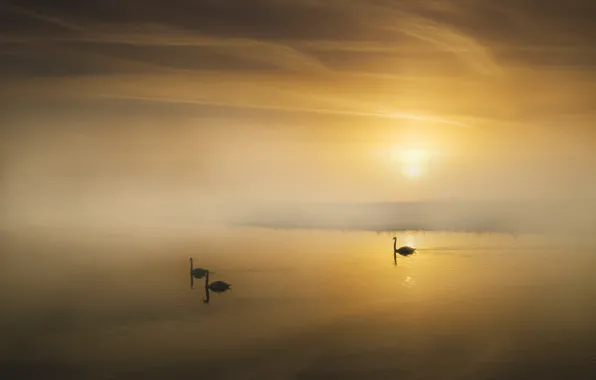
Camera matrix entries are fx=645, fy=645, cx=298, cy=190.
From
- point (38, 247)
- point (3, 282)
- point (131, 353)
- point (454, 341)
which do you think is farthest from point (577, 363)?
point (38, 247)

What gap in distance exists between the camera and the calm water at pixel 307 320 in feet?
85.1

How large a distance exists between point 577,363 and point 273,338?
43.4ft

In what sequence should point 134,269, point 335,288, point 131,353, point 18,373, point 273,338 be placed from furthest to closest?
point 134,269, point 335,288, point 273,338, point 131,353, point 18,373

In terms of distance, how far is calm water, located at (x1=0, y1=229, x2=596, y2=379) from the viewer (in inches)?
Result: 1021

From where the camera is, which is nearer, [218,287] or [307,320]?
[307,320]

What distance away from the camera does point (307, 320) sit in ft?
114

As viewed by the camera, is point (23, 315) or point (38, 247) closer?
point (23, 315)

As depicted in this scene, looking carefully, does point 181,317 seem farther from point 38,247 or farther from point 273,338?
point 38,247

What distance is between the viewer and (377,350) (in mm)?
28422

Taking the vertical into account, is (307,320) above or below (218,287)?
below

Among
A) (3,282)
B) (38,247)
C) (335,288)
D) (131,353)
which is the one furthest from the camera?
(38,247)

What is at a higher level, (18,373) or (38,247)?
(38,247)

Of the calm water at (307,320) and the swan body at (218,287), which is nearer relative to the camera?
the calm water at (307,320)

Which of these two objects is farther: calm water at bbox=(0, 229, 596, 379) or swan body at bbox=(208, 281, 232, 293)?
swan body at bbox=(208, 281, 232, 293)
